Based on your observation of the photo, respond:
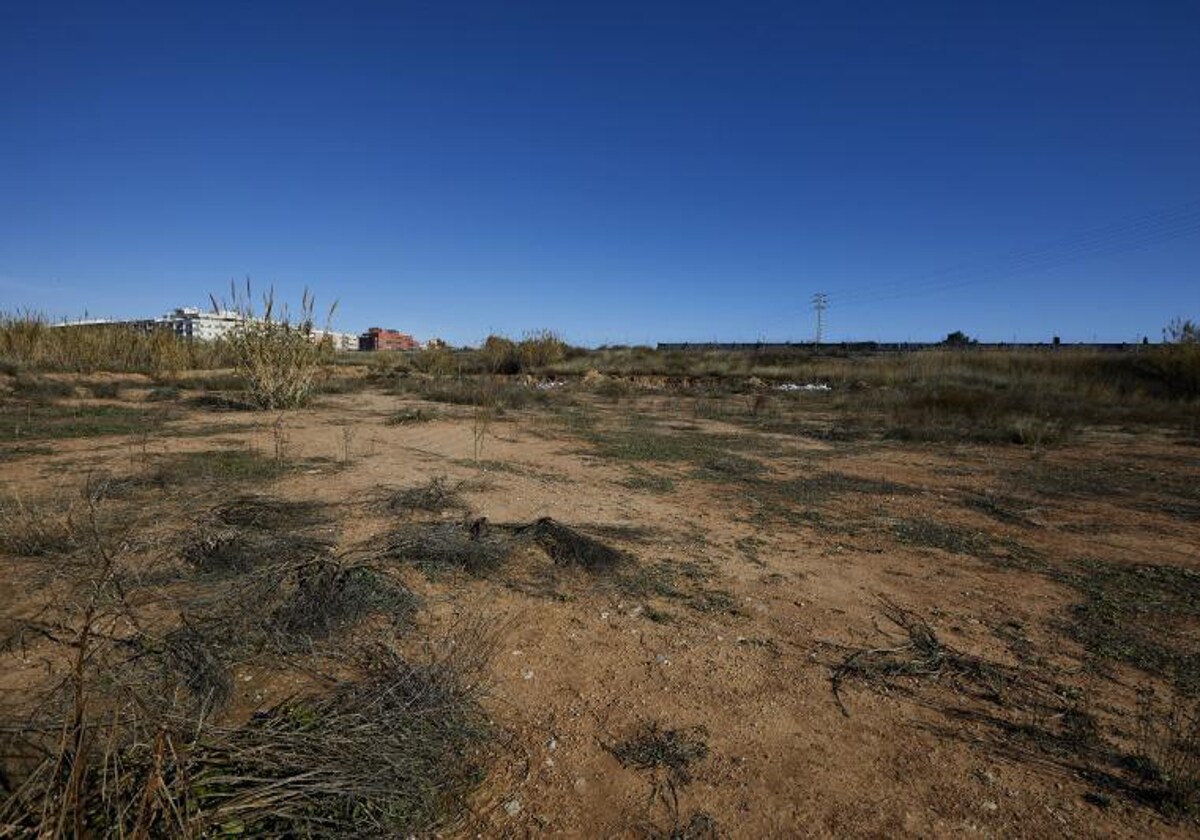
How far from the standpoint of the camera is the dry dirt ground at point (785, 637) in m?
2.20

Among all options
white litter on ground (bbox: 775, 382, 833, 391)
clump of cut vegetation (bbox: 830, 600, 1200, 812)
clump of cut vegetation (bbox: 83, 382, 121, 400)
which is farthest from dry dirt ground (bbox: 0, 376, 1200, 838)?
white litter on ground (bbox: 775, 382, 833, 391)

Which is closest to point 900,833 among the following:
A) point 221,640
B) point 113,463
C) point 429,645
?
point 429,645

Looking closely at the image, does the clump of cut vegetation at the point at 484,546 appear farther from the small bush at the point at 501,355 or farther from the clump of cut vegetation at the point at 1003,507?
the small bush at the point at 501,355

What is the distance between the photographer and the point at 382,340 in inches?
3091

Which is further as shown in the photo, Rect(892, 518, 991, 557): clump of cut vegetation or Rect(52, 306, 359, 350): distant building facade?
Rect(52, 306, 359, 350): distant building facade

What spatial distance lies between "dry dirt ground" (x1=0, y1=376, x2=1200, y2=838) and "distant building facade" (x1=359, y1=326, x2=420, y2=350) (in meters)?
72.5

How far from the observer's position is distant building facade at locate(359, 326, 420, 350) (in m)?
76.8

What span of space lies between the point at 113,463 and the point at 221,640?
5.16 metres

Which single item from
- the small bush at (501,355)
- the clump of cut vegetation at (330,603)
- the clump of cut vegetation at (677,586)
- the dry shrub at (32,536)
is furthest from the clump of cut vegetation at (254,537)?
the small bush at (501,355)

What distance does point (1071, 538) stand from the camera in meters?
5.49

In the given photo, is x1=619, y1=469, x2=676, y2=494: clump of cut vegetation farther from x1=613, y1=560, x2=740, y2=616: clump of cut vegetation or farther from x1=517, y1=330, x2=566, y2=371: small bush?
x1=517, y1=330, x2=566, y2=371: small bush

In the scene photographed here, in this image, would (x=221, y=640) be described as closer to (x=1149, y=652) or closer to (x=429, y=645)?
(x=429, y=645)

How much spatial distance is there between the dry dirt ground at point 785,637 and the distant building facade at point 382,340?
72527 mm

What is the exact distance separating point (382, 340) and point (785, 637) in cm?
8122
